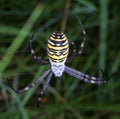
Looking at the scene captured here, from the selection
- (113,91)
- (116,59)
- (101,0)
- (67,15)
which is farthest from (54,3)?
(113,91)

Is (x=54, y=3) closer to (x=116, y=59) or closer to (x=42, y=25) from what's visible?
(x=42, y=25)

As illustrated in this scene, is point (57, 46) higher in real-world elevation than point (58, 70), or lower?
higher

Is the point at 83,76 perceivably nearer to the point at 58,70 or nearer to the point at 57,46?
the point at 58,70

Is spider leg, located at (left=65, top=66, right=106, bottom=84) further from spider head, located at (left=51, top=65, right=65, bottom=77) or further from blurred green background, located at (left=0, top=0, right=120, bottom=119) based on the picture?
blurred green background, located at (left=0, top=0, right=120, bottom=119)

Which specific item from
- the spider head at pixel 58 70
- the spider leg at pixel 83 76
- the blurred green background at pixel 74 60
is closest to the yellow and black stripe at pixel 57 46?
the spider head at pixel 58 70

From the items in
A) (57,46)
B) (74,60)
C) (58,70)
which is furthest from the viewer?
(74,60)

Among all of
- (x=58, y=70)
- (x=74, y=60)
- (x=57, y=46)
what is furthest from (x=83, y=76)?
(x=57, y=46)
